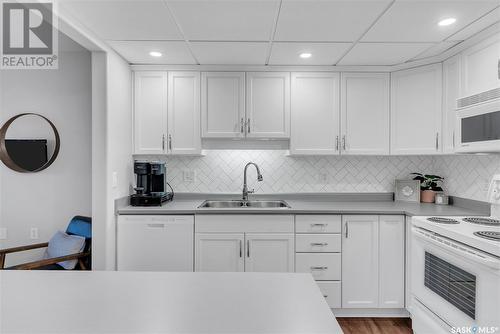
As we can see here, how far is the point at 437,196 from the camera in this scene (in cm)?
286

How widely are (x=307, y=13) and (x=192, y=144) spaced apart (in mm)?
1570

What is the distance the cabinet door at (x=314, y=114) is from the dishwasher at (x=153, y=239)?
131 cm

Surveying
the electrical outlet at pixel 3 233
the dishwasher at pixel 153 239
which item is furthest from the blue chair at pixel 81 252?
the electrical outlet at pixel 3 233

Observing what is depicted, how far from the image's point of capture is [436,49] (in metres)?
2.43

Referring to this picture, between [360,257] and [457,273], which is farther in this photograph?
[360,257]

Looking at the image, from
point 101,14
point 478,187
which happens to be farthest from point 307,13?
point 478,187

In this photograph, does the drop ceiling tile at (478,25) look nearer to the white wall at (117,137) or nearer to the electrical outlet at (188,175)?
the electrical outlet at (188,175)

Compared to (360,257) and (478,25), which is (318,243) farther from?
(478,25)

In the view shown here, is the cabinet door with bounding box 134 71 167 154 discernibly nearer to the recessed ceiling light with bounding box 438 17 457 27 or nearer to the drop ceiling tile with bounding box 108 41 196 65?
the drop ceiling tile with bounding box 108 41 196 65

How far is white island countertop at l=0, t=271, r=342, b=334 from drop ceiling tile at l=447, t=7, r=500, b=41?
6.97 feet

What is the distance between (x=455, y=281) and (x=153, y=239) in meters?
2.21

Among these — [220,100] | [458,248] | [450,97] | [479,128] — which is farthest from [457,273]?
[220,100]

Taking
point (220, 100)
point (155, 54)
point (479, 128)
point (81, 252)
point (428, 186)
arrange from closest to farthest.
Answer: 1. point (479, 128)
2. point (81, 252)
3. point (155, 54)
4. point (220, 100)
5. point (428, 186)

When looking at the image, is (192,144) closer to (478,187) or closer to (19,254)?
(19,254)
